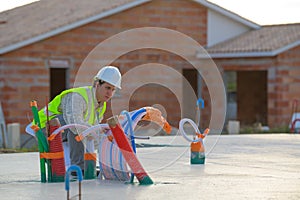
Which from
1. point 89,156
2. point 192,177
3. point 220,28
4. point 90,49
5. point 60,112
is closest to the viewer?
point 89,156

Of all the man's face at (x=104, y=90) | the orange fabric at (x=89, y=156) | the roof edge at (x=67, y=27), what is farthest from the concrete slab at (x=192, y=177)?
the roof edge at (x=67, y=27)

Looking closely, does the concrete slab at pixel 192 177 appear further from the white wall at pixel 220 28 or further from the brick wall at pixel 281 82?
the white wall at pixel 220 28

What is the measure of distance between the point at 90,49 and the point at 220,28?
6317 millimetres

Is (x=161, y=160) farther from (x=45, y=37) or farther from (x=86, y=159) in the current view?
(x=45, y=37)

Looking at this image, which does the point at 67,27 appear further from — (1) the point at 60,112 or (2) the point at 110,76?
(2) the point at 110,76

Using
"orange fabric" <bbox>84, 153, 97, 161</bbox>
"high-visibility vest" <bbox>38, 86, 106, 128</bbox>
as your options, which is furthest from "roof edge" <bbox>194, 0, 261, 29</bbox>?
"orange fabric" <bbox>84, 153, 97, 161</bbox>

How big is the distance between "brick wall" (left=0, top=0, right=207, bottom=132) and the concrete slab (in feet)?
34.9

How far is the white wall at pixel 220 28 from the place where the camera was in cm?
3181

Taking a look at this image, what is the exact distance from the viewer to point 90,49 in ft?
91.8

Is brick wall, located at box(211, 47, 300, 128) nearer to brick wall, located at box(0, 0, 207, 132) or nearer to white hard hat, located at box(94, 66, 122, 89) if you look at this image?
brick wall, located at box(0, 0, 207, 132)

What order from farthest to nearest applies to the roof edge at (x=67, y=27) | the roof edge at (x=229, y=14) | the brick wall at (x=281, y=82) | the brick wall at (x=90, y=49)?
the roof edge at (x=229, y=14)
the brick wall at (x=281, y=82)
the brick wall at (x=90, y=49)
the roof edge at (x=67, y=27)

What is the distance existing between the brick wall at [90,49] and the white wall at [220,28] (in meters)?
0.31

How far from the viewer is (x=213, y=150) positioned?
15.4 m

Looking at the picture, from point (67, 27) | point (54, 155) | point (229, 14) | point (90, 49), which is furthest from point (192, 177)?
point (229, 14)
